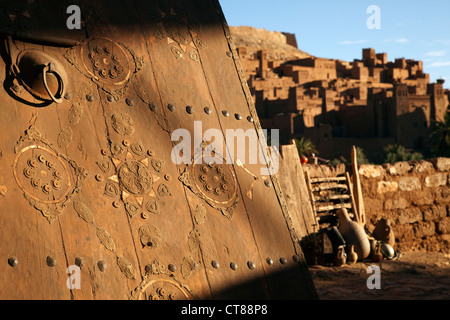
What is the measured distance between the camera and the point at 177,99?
2199 millimetres

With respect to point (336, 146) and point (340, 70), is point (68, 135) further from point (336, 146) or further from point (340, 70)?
point (340, 70)

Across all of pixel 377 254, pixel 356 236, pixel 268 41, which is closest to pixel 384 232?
pixel 377 254

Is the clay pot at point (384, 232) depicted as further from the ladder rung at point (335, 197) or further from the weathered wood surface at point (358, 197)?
the ladder rung at point (335, 197)

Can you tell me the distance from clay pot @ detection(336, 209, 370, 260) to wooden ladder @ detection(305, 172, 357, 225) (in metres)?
0.34

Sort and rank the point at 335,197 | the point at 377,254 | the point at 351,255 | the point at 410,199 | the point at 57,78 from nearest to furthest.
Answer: the point at 57,78
the point at 351,255
the point at 377,254
the point at 335,197
the point at 410,199

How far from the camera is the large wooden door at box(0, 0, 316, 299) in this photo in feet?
5.44

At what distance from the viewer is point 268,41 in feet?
271

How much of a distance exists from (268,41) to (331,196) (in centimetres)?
7852

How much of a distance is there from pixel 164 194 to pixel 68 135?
0.41 metres

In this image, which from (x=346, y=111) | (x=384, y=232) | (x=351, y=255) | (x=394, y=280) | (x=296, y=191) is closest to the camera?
(x=394, y=280)

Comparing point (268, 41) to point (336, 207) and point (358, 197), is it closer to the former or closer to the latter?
point (358, 197)

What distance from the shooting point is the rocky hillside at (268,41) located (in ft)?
252

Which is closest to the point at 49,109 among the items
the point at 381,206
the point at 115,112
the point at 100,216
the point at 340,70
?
the point at 115,112

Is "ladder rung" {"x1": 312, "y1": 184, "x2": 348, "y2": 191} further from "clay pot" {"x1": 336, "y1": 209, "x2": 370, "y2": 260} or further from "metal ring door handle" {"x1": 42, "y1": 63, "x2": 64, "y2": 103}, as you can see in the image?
"metal ring door handle" {"x1": 42, "y1": 63, "x2": 64, "y2": 103}
